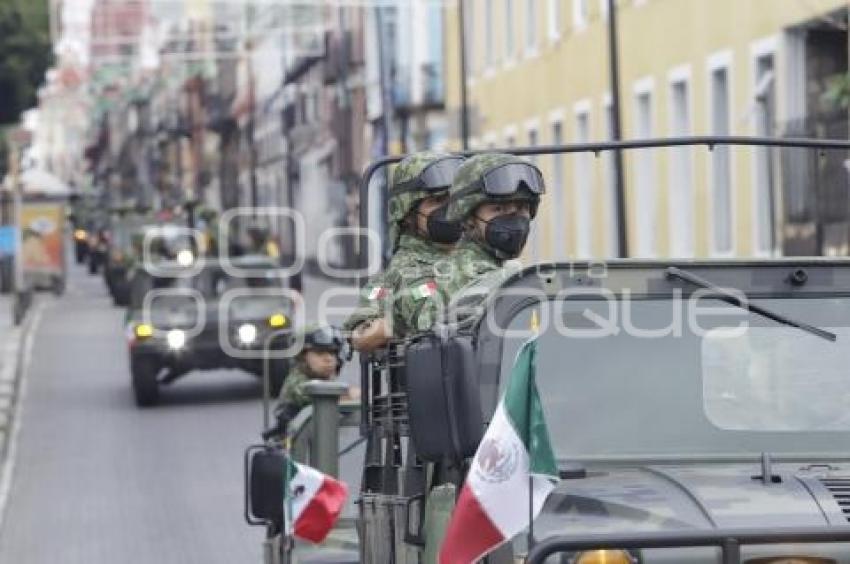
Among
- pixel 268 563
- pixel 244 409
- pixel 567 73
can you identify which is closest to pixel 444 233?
pixel 268 563

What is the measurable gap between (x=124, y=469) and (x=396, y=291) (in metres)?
14.0

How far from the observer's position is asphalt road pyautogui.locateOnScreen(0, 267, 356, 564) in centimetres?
1583

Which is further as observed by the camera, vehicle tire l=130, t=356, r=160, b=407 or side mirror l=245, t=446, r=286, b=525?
vehicle tire l=130, t=356, r=160, b=407

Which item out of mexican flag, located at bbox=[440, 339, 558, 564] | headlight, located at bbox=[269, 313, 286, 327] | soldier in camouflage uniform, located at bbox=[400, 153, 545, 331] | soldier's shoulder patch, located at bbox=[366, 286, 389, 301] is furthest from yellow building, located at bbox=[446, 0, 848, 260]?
mexican flag, located at bbox=[440, 339, 558, 564]

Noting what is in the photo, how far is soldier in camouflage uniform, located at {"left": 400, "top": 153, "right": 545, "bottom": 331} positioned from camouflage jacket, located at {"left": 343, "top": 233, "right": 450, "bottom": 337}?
0.30 feet

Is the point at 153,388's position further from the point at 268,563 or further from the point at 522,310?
the point at 522,310

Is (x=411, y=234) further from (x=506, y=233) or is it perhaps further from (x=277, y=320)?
(x=277, y=320)

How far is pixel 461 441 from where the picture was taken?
5.71m

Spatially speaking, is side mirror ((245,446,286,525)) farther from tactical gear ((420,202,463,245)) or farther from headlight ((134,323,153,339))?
headlight ((134,323,153,339))

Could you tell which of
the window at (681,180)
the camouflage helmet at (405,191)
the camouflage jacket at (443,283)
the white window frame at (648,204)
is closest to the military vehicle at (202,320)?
the white window frame at (648,204)

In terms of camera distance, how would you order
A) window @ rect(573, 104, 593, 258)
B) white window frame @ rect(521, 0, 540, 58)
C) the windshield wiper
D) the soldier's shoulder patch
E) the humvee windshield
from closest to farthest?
the humvee windshield < the windshield wiper < the soldier's shoulder patch < window @ rect(573, 104, 593, 258) < white window frame @ rect(521, 0, 540, 58)

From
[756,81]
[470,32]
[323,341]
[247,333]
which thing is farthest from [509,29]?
[323,341]

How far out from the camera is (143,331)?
2633 centimetres

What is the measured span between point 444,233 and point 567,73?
31134mm
